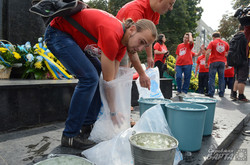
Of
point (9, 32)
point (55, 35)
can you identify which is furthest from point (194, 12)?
point (55, 35)

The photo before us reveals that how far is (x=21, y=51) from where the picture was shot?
3109mm

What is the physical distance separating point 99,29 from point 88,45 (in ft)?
0.88

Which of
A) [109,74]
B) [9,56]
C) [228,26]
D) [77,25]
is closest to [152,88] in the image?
[109,74]

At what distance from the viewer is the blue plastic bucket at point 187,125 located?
1612mm

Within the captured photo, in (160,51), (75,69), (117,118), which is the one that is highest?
(160,51)

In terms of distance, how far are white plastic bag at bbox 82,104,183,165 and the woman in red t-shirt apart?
277mm

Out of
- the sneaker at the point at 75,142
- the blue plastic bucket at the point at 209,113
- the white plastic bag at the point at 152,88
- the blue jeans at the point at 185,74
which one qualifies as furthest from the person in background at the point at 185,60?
the sneaker at the point at 75,142

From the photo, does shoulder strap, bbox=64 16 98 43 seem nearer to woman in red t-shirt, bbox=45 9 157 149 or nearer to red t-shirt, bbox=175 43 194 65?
woman in red t-shirt, bbox=45 9 157 149

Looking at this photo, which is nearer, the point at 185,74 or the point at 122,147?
the point at 122,147

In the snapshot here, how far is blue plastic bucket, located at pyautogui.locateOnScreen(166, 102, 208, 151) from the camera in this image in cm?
161

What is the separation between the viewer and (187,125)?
1.63 meters

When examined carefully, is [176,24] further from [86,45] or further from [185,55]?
[86,45]

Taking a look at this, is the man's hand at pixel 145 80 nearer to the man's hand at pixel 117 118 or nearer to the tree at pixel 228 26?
the man's hand at pixel 117 118

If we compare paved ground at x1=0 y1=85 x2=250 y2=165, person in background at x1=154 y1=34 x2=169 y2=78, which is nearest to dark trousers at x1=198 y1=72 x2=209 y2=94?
person in background at x1=154 y1=34 x2=169 y2=78
